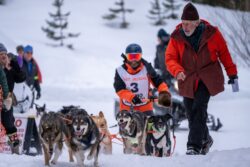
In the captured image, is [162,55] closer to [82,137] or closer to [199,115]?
[199,115]

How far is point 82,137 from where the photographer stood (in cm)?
Result: 588

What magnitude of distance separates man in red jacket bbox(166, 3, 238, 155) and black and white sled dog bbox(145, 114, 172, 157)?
87 cm

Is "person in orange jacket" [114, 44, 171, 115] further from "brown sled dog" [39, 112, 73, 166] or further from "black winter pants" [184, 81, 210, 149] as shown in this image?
"brown sled dog" [39, 112, 73, 166]

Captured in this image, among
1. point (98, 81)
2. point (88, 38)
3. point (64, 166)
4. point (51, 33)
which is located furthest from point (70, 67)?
point (64, 166)

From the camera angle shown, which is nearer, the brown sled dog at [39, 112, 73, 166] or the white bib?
the brown sled dog at [39, 112, 73, 166]

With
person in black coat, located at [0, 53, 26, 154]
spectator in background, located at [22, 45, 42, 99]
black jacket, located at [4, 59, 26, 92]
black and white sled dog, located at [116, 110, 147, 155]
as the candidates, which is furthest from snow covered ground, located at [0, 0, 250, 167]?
spectator in background, located at [22, 45, 42, 99]

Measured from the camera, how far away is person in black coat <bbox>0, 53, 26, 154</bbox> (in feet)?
24.3

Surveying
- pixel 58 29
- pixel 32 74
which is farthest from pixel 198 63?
pixel 58 29

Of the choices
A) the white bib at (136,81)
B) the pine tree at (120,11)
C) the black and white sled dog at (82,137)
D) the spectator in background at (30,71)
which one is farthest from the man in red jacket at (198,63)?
the pine tree at (120,11)

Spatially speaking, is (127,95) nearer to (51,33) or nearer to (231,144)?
(231,144)

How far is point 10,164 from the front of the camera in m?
5.88

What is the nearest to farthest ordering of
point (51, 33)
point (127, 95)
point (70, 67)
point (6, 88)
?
point (6, 88), point (127, 95), point (70, 67), point (51, 33)

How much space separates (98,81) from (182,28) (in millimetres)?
A: 16414

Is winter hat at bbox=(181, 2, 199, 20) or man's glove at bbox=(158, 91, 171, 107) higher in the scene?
winter hat at bbox=(181, 2, 199, 20)
